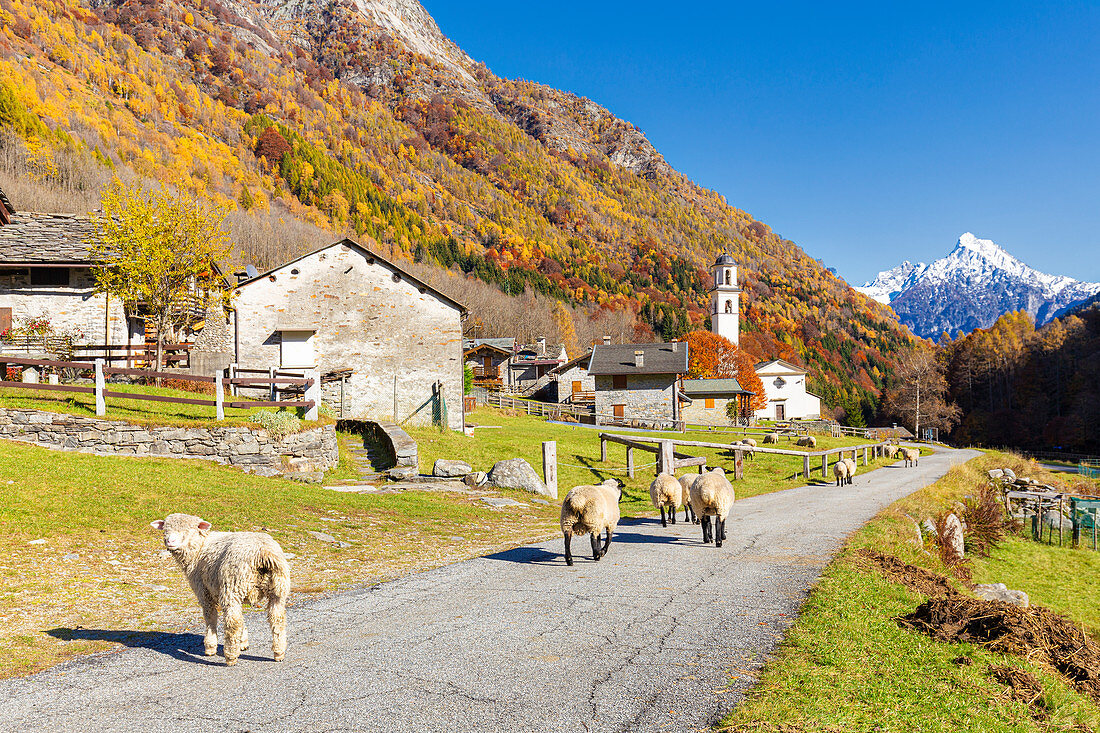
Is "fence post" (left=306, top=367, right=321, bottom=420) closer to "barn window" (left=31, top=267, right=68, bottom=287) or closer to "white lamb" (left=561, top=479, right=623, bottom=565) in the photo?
"white lamb" (left=561, top=479, right=623, bottom=565)

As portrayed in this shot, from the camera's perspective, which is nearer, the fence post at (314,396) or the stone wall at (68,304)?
the fence post at (314,396)

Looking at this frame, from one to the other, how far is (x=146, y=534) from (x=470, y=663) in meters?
7.15

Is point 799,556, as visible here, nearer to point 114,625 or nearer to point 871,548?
point 871,548

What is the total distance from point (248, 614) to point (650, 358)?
50.3 metres

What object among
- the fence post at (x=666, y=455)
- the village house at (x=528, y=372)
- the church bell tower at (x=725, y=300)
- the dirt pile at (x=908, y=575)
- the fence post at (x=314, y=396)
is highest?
the church bell tower at (x=725, y=300)

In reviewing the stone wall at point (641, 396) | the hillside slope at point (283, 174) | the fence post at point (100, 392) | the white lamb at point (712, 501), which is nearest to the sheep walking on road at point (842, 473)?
the white lamb at point (712, 501)

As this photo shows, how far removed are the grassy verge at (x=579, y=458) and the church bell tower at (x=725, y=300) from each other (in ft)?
210

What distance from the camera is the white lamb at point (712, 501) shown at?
1145 centimetres

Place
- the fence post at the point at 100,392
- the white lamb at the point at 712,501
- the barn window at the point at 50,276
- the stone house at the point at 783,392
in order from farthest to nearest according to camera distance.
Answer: the stone house at the point at 783,392 < the barn window at the point at 50,276 < the fence post at the point at 100,392 < the white lamb at the point at 712,501

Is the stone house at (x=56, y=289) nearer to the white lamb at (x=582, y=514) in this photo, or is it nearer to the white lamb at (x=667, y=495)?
the white lamb at (x=667, y=495)

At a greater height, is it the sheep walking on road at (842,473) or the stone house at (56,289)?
the stone house at (56,289)

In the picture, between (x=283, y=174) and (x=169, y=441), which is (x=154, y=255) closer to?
(x=169, y=441)

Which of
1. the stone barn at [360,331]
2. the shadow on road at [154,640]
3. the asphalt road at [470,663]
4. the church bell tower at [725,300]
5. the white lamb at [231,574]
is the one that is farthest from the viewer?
the church bell tower at [725,300]

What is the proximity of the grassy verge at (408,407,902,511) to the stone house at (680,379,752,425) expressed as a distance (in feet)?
86.7
